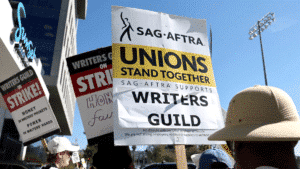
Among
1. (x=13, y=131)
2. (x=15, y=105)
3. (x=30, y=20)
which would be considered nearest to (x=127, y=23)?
(x=15, y=105)

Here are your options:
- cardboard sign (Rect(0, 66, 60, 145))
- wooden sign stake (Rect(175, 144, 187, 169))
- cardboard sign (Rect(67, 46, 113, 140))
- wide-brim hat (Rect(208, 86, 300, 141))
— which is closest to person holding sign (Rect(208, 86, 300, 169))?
wide-brim hat (Rect(208, 86, 300, 141))

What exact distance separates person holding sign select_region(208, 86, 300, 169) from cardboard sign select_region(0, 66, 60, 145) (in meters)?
3.25

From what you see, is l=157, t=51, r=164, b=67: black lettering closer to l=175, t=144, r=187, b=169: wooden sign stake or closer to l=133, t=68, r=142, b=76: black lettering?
l=133, t=68, r=142, b=76: black lettering

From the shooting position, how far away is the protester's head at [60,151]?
3562 mm

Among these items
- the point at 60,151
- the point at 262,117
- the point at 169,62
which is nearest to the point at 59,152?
the point at 60,151

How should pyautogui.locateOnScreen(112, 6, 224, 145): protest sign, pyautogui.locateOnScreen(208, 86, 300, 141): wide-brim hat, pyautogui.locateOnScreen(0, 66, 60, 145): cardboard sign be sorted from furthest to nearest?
pyautogui.locateOnScreen(0, 66, 60, 145): cardboard sign, pyautogui.locateOnScreen(112, 6, 224, 145): protest sign, pyautogui.locateOnScreen(208, 86, 300, 141): wide-brim hat

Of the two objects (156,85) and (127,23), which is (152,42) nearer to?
(127,23)

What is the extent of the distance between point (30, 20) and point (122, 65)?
84.6ft

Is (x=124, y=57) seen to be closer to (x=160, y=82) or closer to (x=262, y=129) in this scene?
(x=160, y=82)

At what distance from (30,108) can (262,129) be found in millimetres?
3700

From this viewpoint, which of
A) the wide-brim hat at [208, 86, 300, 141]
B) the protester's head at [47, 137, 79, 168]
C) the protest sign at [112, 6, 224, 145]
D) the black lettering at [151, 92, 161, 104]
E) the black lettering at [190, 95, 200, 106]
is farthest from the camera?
the protester's head at [47, 137, 79, 168]

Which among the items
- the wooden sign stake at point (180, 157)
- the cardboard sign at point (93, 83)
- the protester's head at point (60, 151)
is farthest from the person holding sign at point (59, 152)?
the wooden sign stake at point (180, 157)

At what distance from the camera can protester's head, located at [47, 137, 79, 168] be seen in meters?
3.56
